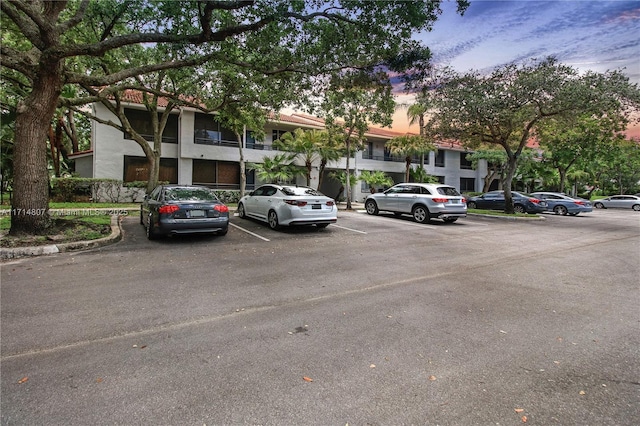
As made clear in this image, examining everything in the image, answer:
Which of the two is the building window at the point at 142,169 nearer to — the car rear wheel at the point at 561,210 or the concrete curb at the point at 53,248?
the concrete curb at the point at 53,248

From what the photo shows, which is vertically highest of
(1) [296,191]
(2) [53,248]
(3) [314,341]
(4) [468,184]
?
(4) [468,184]

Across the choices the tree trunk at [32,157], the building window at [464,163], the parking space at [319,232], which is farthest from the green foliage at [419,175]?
the tree trunk at [32,157]

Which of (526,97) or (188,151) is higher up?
(526,97)

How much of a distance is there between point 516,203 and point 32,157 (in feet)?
78.9

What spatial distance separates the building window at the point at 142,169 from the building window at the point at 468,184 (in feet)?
95.2

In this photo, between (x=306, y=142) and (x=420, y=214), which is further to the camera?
(x=306, y=142)

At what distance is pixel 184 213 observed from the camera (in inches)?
335

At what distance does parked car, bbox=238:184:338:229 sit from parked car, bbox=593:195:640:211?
106ft

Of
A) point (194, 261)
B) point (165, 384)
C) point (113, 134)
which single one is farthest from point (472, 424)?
point (113, 134)

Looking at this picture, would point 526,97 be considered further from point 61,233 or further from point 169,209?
point 61,233

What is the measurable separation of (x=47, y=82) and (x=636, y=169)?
181 feet

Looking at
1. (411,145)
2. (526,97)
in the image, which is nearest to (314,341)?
(526,97)

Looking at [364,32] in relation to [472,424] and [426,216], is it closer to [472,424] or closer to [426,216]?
[426,216]

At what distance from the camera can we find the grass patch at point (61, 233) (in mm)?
7364
